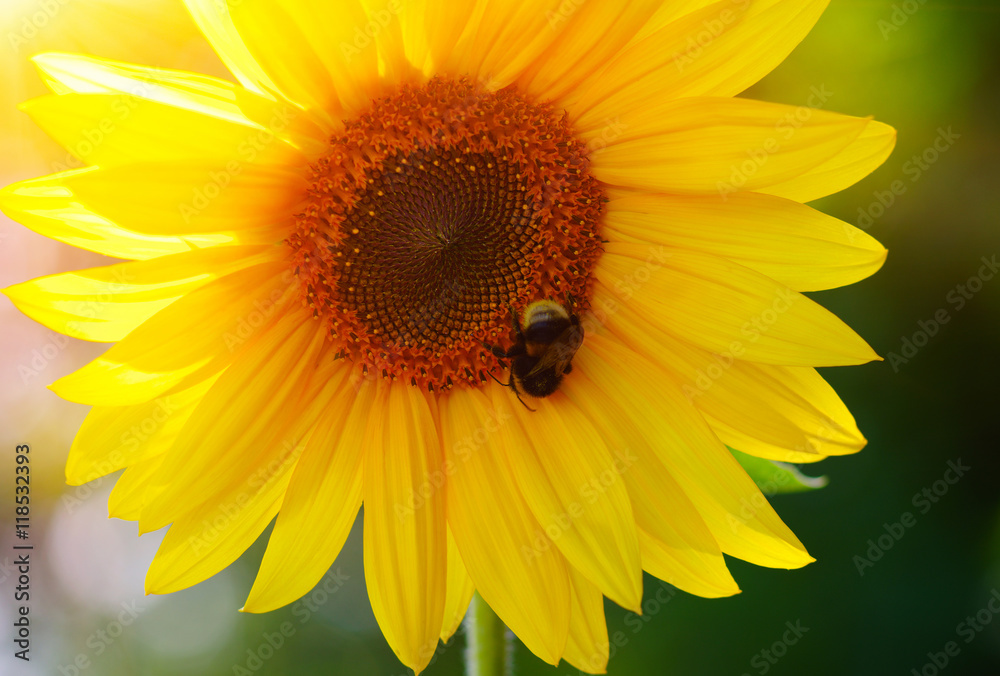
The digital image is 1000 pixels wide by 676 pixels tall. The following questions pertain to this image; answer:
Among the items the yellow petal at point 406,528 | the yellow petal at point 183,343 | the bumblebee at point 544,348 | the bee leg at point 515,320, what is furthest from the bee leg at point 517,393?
the yellow petal at point 183,343

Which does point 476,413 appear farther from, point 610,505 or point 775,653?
point 775,653

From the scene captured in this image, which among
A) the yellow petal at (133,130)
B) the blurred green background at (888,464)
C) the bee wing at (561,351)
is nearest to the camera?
the yellow petal at (133,130)

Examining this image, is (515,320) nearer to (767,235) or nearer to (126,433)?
(767,235)

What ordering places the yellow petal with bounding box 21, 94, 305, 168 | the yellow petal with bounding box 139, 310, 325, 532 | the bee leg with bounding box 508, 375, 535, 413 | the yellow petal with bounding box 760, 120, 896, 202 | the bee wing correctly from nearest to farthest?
the yellow petal with bounding box 21, 94, 305, 168 < the yellow petal with bounding box 760, 120, 896, 202 < the yellow petal with bounding box 139, 310, 325, 532 < the bee wing < the bee leg with bounding box 508, 375, 535, 413

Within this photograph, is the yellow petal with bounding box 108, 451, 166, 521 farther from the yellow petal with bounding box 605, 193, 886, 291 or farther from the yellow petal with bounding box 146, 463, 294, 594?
the yellow petal with bounding box 605, 193, 886, 291

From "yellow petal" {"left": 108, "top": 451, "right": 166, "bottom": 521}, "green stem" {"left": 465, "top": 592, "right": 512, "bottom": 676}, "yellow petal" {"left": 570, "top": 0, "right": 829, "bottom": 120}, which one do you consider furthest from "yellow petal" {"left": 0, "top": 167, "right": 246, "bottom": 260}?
"green stem" {"left": 465, "top": 592, "right": 512, "bottom": 676}

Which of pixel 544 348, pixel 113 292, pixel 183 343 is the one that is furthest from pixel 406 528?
pixel 113 292

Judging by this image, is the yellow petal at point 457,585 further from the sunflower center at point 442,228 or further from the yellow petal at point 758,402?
the yellow petal at point 758,402
